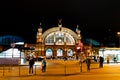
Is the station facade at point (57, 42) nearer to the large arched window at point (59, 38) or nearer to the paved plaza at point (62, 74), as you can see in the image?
the large arched window at point (59, 38)

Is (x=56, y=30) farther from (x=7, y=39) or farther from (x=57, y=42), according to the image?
(x=7, y=39)

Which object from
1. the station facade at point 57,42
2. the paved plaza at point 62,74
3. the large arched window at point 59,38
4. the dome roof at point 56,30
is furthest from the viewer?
the large arched window at point 59,38

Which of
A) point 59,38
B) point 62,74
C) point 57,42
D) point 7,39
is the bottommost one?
point 62,74

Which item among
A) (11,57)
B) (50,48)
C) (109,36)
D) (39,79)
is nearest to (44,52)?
(50,48)

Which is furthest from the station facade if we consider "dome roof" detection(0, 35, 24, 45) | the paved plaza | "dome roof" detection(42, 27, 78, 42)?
the paved plaza

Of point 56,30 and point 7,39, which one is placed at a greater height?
point 56,30

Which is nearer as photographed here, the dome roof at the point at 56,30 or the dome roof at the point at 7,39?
the dome roof at the point at 56,30

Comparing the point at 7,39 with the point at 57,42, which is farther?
the point at 7,39

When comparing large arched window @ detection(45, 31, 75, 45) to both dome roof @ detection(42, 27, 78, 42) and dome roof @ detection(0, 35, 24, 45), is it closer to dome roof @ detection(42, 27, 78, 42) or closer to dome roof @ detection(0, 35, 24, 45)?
dome roof @ detection(42, 27, 78, 42)

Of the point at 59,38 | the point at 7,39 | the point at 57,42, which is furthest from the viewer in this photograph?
the point at 7,39

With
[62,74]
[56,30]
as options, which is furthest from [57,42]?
[62,74]

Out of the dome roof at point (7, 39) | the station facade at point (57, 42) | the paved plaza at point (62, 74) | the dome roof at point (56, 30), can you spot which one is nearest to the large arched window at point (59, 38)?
the station facade at point (57, 42)

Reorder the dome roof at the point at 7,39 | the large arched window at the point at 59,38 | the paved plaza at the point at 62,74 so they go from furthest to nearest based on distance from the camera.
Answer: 1. the dome roof at the point at 7,39
2. the large arched window at the point at 59,38
3. the paved plaza at the point at 62,74

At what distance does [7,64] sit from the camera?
46188mm
